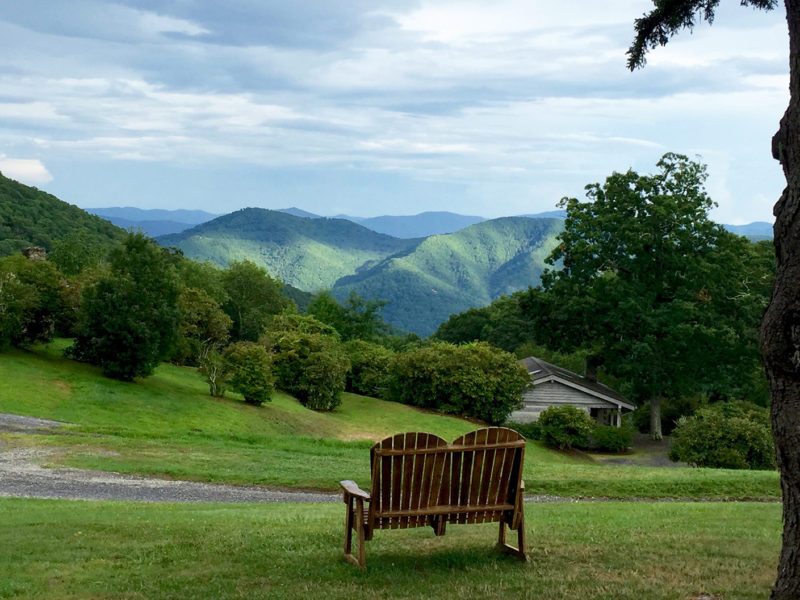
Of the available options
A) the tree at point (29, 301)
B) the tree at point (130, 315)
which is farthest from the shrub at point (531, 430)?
the tree at point (29, 301)

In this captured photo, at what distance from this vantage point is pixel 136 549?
26.1 ft

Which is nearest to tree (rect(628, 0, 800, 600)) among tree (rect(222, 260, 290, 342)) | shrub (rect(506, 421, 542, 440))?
shrub (rect(506, 421, 542, 440))

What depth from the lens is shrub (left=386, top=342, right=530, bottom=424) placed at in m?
42.1

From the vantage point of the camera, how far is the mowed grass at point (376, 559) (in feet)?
21.3

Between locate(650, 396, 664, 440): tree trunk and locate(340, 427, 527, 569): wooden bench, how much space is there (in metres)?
38.5

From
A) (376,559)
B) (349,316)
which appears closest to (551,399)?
(376,559)

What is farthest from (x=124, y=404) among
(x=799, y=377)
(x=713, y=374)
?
(x=799, y=377)

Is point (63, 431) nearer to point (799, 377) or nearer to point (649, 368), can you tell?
point (799, 377)

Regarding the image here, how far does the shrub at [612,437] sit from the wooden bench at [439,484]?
107 feet

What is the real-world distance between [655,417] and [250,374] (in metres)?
22.4

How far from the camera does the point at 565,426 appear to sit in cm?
3762

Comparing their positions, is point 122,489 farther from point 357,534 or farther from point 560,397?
point 560,397

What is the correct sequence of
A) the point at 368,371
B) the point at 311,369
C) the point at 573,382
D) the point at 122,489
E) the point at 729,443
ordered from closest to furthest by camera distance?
the point at 122,489 < the point at 729,443 < the point at 311,369 < the point at 573,382 < the point at 368,371

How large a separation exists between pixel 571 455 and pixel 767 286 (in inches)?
667
